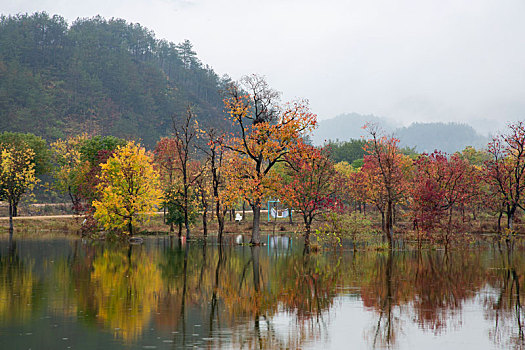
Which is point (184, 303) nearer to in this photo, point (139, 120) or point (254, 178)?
point (254, 178)

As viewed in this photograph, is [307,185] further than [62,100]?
No

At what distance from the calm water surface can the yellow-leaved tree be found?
20.2m

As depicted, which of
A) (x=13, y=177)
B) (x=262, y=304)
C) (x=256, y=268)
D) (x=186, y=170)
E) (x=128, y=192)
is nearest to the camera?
(x=262, y=304)

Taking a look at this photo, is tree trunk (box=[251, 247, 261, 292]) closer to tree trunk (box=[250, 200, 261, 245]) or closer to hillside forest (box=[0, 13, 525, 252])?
tree trunk (box=[250, 200, 261, 245])

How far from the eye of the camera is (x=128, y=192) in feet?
177

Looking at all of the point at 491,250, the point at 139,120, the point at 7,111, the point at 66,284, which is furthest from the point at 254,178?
the point at 139,120

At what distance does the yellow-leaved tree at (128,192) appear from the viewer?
52.4 meters

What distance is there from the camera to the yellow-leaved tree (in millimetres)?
52416

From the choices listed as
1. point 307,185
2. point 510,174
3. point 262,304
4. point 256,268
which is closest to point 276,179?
point 307,185

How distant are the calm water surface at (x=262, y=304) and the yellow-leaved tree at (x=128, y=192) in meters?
20.2

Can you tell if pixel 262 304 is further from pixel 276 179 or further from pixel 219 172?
pixel 219 172

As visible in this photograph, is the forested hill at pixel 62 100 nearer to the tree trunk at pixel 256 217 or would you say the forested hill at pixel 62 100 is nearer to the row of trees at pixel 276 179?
the row of trees at pixel 276 179

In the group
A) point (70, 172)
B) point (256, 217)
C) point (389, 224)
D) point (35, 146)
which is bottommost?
point (389, 224)

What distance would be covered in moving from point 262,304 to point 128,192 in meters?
39.1
